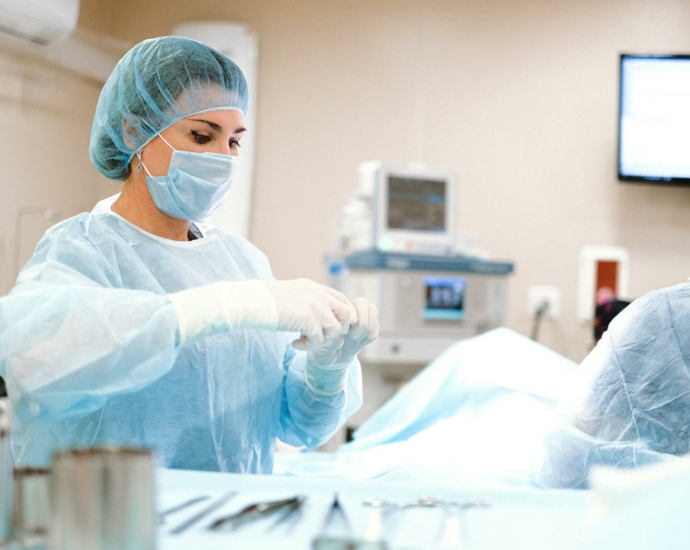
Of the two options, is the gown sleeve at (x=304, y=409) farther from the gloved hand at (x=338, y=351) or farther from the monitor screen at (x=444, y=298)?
the monitor screen at (x=444, y=298)

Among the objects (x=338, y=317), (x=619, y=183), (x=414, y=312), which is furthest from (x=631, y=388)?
(x=619, y=183)

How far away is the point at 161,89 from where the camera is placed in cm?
130

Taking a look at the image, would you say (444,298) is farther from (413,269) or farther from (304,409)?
(304,409)

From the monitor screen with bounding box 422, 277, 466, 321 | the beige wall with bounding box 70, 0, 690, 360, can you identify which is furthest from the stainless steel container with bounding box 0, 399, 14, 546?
the beige wall with bounding box 70, 0, 690, 360

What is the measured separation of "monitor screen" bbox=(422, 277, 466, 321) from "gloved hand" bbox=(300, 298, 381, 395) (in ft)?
5.02

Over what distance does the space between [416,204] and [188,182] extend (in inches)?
69.3

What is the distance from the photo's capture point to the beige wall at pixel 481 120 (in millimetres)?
3586

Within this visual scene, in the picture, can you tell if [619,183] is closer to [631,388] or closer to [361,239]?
[361,239]

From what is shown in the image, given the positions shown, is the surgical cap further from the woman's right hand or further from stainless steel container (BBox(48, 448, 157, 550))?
stainless steel container (BBox(48, 448, 157, 550))

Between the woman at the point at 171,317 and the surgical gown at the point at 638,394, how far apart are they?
15.4 inches

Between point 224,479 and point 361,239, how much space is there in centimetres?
207

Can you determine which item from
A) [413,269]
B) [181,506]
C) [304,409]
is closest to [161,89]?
[304,409]

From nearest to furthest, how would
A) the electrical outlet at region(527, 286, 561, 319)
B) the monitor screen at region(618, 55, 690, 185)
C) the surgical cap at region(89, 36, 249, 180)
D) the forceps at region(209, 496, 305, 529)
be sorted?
the forceps at region(209, 496, 305, 529) → the surgical cap at region(89, 36, 249, 180) → the monitor screen at region(618, 55, 690, 185) → the electrical outlet at region(527, 286, 561, 319)

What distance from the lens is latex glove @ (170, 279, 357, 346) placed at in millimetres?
1006
